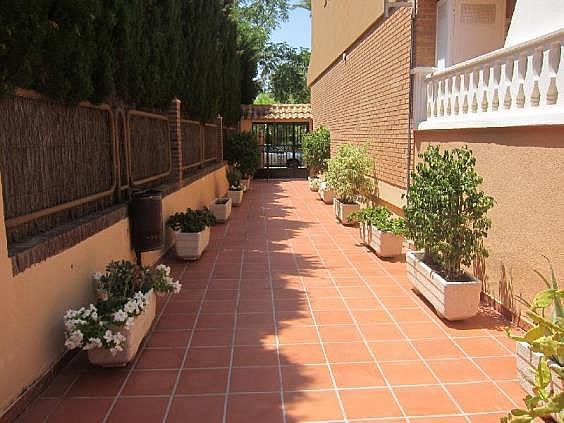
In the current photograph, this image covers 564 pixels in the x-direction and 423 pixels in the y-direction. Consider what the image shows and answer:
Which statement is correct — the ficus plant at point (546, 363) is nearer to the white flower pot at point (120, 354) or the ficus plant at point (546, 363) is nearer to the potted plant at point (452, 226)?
the potted plant at point (452, 226)

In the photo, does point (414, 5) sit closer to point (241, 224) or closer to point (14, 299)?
point (241, 224)

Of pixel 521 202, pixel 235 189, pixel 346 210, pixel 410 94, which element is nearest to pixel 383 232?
pixel 410 94

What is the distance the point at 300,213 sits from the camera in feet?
39.8

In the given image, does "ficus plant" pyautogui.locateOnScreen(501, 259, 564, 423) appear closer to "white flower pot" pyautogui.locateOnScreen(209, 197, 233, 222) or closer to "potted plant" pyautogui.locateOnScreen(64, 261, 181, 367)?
"potted plant" pyautogui.locateOnScreen(64, 261, 181, 367)

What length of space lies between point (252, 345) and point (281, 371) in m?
0.56

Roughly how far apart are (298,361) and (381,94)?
20.7 ft

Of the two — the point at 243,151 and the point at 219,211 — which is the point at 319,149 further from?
the point at 219,211

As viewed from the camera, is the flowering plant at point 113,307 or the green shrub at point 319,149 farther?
the green shrub at point 319,149

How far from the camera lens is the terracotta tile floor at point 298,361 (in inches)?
131

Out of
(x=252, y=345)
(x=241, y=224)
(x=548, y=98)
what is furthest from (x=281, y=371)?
(x=241, y=224)

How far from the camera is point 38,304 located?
353 cm


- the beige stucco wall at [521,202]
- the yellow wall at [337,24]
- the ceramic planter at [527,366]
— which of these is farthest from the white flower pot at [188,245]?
the yellow wall at [337,24]

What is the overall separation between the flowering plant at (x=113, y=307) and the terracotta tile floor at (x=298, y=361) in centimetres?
34

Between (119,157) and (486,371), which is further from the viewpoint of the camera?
(119,157)
